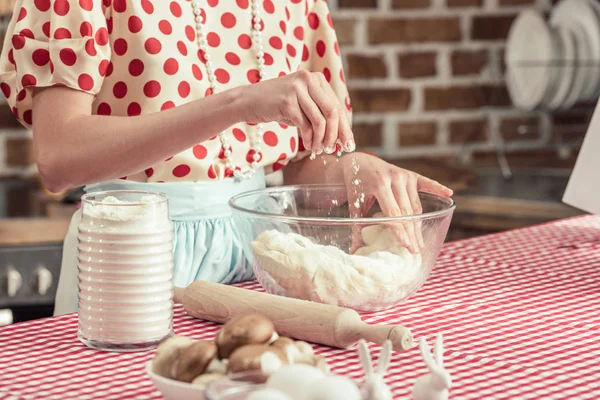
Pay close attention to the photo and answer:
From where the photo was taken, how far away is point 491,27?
2.85 meters

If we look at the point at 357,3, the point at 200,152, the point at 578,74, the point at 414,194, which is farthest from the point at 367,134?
the point at 414,194

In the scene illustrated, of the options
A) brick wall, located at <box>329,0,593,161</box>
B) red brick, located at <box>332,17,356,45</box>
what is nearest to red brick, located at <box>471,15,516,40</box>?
brick wall, located at <box>329,0,593,161</box>

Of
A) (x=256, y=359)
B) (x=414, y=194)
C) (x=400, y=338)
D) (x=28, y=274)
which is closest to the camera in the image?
(x=256, y=359)

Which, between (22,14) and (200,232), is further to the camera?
(200,232)

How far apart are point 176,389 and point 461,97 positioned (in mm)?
2211

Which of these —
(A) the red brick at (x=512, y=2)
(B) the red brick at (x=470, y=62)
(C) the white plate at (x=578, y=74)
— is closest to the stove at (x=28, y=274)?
(B) the red brick at (x=470, y=62)

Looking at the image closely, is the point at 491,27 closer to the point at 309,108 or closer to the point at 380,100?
the point at 380,100

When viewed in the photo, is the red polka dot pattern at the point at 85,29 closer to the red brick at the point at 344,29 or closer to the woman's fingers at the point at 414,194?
the woman's fingers at the point at 414,194

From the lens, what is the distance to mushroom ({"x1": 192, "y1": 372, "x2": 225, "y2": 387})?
2.39 ft

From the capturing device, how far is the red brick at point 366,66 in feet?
8.75

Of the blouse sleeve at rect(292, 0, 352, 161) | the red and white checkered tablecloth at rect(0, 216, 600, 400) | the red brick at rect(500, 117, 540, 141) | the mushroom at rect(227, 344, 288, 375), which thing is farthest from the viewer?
the red brick at rect(500, 117, 540, 141)

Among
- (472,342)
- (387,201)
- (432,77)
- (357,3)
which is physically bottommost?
(472,342)

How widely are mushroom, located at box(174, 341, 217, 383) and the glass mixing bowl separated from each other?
1.05 ft

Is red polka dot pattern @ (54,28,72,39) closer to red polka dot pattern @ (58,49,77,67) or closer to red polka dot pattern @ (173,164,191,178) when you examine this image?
red polka dot pattern @ (58,49,77,67)
